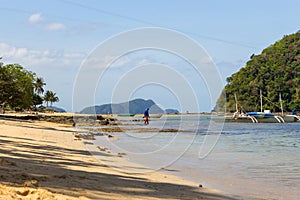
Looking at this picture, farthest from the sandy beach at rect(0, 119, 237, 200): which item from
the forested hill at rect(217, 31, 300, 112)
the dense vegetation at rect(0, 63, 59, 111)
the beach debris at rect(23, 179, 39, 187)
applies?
the forested hill at rect(217, 31, 300, 112)

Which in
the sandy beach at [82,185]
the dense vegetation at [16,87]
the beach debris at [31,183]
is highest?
the dense vegetation at [16,87]

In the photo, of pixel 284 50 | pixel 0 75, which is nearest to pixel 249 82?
pixel 284 50

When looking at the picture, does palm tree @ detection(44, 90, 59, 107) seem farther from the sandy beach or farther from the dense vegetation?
the sandy beach

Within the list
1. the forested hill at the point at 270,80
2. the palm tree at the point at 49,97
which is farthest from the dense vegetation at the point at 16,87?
the forested hill at the point at 270,80

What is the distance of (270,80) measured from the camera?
136500 millimetres

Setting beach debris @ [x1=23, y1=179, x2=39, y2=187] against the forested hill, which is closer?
beach debris @ [x1=23, y1=179, x2=39, y2=187]

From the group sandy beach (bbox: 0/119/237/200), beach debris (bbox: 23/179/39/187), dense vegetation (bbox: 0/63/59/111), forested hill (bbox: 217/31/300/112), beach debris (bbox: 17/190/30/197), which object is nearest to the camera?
beach debris (bbox: 17/190/30/197)

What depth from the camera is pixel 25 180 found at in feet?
29.5

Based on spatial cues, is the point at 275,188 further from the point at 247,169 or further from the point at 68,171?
the point at 68,171

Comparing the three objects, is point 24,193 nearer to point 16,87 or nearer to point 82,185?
point 82,185

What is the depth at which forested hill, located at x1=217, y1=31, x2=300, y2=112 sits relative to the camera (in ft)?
434

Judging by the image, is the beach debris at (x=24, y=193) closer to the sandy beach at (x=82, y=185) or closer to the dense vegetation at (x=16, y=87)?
the sandy beach at (x=82, y=185)

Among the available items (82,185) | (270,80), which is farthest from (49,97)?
(82,185)

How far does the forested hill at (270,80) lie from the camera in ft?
434
